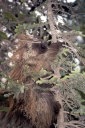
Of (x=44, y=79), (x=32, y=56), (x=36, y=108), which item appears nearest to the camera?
(x=44, y=79)

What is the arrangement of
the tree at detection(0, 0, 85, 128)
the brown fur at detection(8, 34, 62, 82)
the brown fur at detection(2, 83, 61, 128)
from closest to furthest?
the tree at detection(0, 0, 85, 128), the brown fur at detection(2, 83, 61, 128), the brown fur at detection(8, 34, 62, 82)

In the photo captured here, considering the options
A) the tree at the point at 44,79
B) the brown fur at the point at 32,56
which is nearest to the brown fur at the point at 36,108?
the tree at the point at 44,79

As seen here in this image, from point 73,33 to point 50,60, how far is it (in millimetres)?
585

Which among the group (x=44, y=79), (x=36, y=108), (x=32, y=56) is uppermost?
(x=32, y=56)

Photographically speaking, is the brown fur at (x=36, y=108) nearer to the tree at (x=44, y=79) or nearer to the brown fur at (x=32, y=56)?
the tree at (x=44, y=79)

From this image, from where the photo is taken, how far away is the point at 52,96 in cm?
450

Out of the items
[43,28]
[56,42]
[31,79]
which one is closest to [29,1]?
[43,28]

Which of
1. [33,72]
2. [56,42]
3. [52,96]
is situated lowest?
[52,96]

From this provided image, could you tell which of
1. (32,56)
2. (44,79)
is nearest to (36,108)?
(44,79)

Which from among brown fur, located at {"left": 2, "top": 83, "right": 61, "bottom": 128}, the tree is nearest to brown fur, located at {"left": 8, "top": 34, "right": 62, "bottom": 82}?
the tree

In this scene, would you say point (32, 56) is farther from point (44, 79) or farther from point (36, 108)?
point (36, 108)

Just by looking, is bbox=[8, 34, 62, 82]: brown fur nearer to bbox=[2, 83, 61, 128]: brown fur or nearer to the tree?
the tree

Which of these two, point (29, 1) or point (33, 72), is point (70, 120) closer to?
point (33, 72)

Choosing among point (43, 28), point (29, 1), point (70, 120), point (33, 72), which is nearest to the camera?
point (33, 72)
